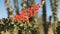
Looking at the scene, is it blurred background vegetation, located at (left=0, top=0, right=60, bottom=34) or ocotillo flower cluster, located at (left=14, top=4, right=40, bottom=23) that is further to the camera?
ocotillo flower cluster, located at (left=14, top=4, right=40, bottom=23)

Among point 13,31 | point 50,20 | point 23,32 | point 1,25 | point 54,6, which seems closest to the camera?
point 1,25

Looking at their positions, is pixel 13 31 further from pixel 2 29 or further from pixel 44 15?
pixel 44 15

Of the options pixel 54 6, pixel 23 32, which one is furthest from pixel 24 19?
pixel 54 6

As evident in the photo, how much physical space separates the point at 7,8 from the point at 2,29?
3669mm

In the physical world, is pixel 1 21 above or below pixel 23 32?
above

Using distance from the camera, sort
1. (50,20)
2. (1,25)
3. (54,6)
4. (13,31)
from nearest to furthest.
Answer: (1,25)
(13,31)
(54,6)
(50,20)

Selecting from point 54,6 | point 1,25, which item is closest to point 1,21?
point 1,25

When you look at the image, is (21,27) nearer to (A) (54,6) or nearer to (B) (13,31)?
(B) (13,31)

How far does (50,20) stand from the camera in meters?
33.2

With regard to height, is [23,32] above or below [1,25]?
below

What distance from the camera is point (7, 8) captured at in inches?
1053

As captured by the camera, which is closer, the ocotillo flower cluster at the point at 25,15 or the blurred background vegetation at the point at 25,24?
the blurred background vegetation at the point at 25,24

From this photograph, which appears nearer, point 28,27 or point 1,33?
point 1,33

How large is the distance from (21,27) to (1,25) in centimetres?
434
